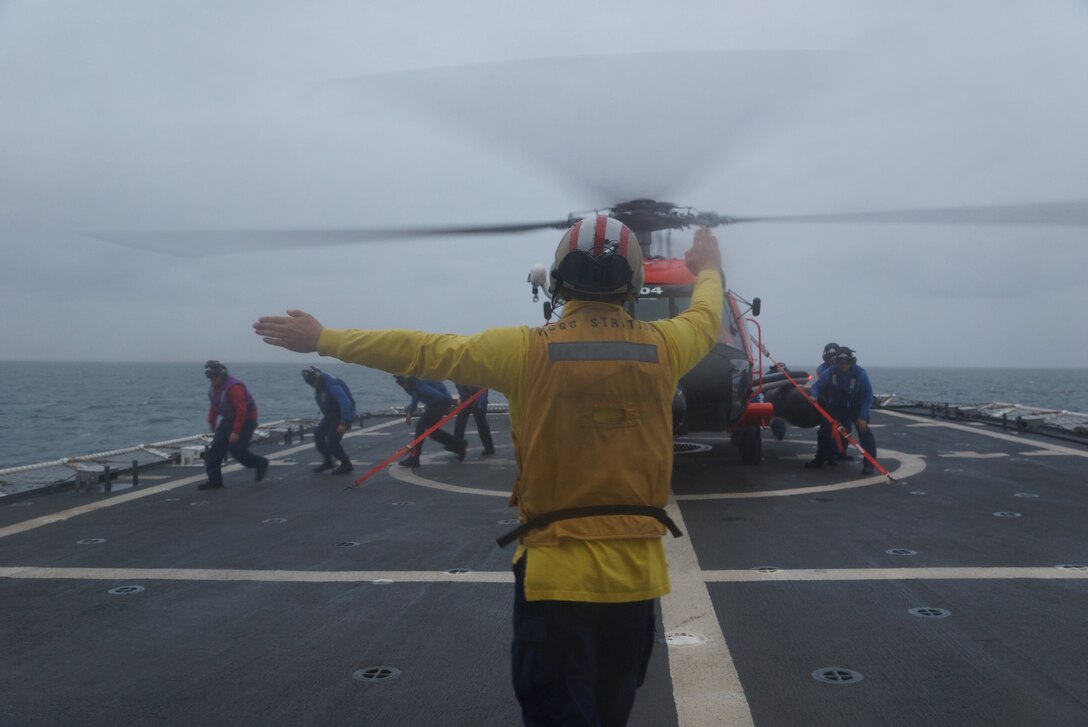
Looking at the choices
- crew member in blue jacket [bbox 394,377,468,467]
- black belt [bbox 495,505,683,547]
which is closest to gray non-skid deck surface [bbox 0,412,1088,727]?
black belt [bbox 495,505,683,547]

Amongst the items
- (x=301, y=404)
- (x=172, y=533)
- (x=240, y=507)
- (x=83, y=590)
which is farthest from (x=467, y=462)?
(x=301, y=404)

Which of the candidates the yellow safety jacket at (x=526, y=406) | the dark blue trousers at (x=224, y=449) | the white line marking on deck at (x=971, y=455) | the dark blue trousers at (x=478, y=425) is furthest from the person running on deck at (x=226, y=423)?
the white line marking on deck at (x=971, y=455)

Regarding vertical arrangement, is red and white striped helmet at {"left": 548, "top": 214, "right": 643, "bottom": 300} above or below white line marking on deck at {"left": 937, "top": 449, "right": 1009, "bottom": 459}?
above

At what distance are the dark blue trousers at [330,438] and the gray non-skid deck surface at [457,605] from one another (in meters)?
1.65

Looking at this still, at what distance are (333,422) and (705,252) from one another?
8900 mm

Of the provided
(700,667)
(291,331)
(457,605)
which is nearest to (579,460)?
(291,331)

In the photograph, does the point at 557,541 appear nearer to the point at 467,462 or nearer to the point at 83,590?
the point at 83,590

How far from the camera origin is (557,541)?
2312mm

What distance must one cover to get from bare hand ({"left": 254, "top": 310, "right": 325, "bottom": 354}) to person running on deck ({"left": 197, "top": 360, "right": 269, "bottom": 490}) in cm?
815

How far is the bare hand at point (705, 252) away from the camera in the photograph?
308cm

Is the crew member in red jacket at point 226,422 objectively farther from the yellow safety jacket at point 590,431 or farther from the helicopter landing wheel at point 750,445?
the yellow safety jacket at point 590,431

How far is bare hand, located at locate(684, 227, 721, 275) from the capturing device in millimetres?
3078

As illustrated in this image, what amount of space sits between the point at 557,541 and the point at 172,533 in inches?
247

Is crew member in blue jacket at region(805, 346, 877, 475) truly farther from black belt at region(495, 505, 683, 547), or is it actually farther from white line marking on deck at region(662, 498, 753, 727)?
black belt at region(495, 505, 683, 547)
